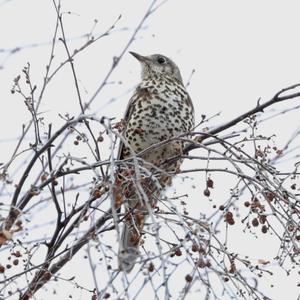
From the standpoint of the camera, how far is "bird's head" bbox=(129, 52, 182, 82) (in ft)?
24.9

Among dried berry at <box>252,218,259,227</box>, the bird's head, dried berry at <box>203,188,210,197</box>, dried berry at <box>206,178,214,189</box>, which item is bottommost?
dried berry at <box>252,218,259,227</box>

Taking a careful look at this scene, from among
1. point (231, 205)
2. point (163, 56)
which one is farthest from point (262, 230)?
point (163, 56)

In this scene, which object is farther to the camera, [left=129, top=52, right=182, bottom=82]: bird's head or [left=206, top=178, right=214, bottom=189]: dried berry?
[left=129, top=52, right=182, bottom=82]: bird's head

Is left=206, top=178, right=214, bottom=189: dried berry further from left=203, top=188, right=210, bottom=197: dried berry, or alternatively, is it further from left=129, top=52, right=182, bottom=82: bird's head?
left=129, top=52, right=182, bottom=82: bird's head

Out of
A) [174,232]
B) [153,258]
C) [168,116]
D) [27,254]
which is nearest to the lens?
[153,258]

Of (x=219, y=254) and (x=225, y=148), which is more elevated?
(x=225, y=148)

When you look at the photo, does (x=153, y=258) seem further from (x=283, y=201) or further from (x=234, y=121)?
(x=234, y=121)

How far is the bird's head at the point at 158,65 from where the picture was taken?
7.59 m

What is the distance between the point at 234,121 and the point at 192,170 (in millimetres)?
441

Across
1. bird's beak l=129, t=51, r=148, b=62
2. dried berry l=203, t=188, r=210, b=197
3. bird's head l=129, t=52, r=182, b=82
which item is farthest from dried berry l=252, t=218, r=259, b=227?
bird's beak l=129, t=51, r=148, b=62

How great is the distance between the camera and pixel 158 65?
7703mm

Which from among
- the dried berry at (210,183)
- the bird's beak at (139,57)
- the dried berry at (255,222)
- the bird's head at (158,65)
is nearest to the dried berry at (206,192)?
the dried berry at (210,183)

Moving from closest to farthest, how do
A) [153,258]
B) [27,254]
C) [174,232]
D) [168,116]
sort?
[153,258] → [174,232] → [27,254] → [168,116]

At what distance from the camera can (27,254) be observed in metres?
4.43
